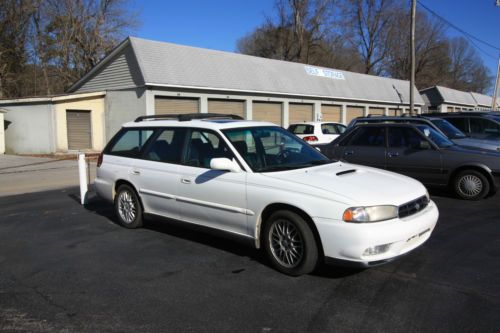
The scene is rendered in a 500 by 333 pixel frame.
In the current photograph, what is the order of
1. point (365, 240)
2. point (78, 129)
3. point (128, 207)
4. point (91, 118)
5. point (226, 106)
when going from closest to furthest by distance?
point (365, 240), point (128, 207), point (78, 129), point (91, 118), point (226, 106)

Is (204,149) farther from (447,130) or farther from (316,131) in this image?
(316,131)

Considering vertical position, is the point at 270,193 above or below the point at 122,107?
below

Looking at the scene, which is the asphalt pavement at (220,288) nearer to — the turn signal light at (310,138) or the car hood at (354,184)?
the car hood at (354,184)

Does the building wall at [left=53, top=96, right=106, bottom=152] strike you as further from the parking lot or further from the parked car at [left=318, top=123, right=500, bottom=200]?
the parking lot

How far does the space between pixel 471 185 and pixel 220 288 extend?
20.6 feet

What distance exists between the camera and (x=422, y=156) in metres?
8.94

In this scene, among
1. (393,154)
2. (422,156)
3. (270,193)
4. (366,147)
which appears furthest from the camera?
(366,147)

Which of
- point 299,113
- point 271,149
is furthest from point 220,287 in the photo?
point 299,113

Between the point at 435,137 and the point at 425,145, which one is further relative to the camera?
the point at 435,137

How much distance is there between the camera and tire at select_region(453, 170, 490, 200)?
850cm

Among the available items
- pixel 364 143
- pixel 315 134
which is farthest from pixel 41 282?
pixel 315 134

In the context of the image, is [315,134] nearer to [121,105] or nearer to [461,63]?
[121,105]

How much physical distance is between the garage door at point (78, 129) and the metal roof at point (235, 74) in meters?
4.47

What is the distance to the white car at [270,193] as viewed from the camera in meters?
4.23
